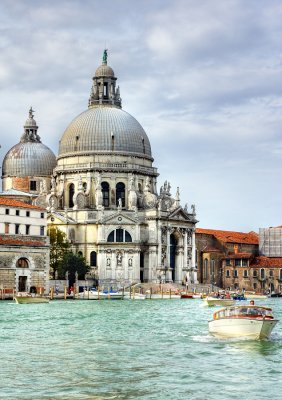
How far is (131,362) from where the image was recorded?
2734cm

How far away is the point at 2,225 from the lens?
224 feet

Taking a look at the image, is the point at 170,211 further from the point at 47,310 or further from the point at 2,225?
the point at 47,310

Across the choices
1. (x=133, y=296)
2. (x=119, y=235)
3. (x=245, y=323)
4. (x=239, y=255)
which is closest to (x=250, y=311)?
(x=245, y=323)

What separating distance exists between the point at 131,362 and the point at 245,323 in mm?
7783

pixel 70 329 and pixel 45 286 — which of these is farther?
pixel 45 286

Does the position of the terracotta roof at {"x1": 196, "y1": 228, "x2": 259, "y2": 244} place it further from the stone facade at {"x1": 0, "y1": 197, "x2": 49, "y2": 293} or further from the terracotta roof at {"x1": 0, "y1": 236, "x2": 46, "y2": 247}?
the terracotta roof at {"x1": 0, "y1": 236, "x2": 46, "y2": 247}

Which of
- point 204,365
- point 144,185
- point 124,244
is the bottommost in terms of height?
point 204,365

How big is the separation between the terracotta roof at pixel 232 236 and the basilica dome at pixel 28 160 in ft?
66.4

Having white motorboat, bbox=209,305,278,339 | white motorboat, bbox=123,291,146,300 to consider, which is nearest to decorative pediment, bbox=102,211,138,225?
white motorboat, bbox=123,291,146,300

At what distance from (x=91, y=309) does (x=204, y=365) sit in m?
30.2

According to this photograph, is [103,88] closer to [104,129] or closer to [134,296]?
[104,129]

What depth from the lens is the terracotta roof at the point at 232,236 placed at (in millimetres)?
112500

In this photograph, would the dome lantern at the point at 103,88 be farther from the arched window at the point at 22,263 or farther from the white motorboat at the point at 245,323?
the white motorboat at the point at 245,323

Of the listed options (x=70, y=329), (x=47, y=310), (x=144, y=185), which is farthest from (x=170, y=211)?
(x=70, y=329)
